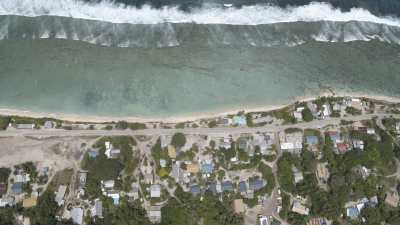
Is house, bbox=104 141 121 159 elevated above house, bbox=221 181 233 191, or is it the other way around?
house, bbox=104 141 121 159

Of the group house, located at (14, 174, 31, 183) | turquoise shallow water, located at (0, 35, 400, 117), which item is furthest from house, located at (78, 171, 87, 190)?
turquoise shallow water, located at (0, 35, 400, 117)

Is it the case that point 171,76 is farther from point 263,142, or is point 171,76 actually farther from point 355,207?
point 355,207

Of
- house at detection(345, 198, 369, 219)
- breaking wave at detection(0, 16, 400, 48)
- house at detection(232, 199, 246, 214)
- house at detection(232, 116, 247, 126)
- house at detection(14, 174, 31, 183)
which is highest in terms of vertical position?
Result: breaking wave at detection(0, 16, 400, 48)

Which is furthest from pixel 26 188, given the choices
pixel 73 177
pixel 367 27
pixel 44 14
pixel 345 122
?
pixel 367 27

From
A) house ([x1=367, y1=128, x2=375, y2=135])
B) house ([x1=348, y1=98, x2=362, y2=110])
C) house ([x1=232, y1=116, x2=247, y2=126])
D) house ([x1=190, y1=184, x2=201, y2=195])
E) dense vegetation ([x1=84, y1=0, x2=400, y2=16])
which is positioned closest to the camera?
house ([x1=190, y1=184, x2=201, y2=195])

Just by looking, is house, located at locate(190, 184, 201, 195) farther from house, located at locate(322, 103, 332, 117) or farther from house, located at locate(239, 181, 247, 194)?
house, located at locate(322, 103, 332, 117)

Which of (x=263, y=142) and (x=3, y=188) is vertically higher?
(x=263, y=142)

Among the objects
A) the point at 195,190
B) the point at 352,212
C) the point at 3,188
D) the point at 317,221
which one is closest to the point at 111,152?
the point at 195,190

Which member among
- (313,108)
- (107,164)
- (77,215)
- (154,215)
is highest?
(313,108)
